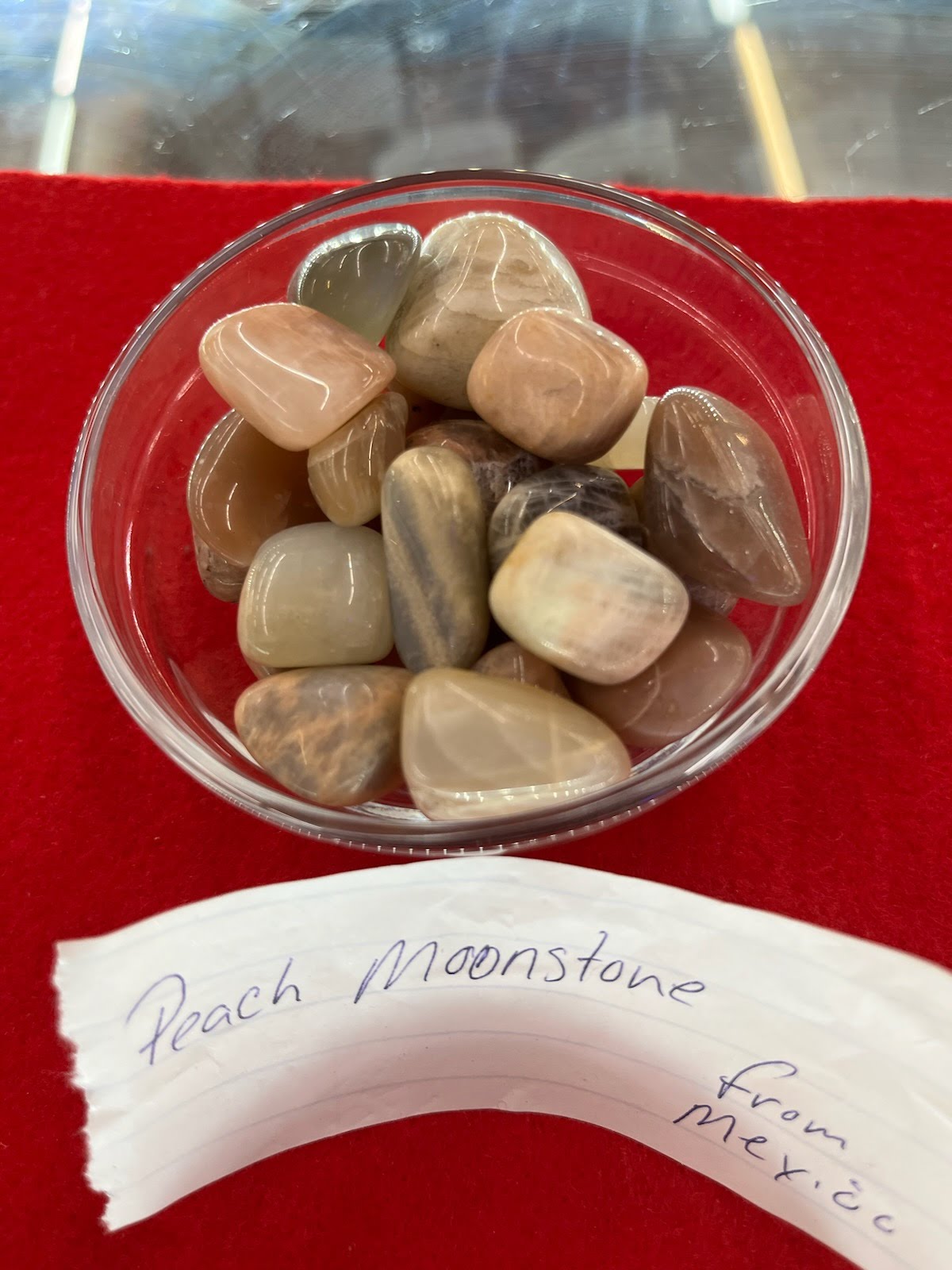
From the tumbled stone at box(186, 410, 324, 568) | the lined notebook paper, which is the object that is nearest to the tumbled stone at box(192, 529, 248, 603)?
the tumbled stone at box(186, 410, 324, 568)

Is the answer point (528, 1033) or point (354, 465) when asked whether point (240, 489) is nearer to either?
point (354, 465)

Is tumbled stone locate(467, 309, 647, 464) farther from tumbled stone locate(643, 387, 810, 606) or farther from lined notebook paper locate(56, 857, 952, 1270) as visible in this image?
lined notebook paper locate(56, 857, 952, 1270)

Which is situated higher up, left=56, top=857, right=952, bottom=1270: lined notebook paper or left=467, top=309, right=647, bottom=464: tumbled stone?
left=467, top=309, right=647, bottom=464: tumbled stone

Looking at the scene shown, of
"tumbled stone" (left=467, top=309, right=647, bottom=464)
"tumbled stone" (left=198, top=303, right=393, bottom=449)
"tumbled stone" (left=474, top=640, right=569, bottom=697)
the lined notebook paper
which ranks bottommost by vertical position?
the lined notebook paper

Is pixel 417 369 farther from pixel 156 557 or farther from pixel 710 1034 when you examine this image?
pixel 710 1034

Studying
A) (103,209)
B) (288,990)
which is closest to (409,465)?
(288,990)

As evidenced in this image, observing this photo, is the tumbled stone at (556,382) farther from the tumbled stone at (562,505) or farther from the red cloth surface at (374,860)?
the red cloth surface at (374,860)
